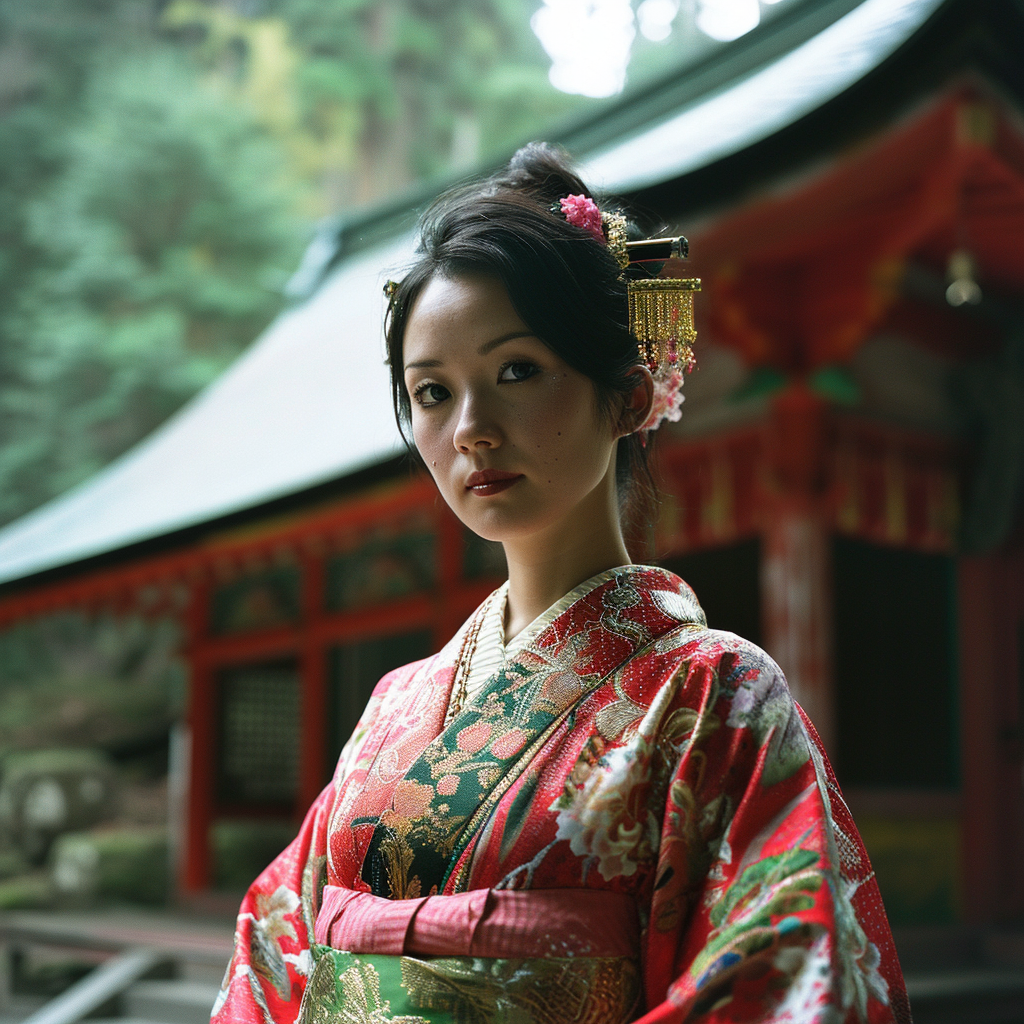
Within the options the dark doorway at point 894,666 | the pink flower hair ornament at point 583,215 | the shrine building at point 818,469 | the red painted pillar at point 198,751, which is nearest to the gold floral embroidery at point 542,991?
the pink flower hair ornament at point 583,215

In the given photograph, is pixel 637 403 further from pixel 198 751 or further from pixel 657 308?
pixel 198 751

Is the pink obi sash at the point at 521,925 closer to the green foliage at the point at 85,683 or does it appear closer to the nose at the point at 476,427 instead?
the nose at the point at 476,427

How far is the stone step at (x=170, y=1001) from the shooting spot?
486 centimetres

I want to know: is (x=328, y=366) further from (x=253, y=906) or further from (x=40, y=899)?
(x=253, y=906)

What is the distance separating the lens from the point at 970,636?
16.7 ft

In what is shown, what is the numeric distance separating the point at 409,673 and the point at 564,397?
456 mm

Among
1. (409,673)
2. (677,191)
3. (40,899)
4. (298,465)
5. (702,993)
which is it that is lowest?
(40,899)

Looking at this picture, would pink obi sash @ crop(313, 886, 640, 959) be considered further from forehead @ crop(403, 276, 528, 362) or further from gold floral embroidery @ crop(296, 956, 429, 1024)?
forehead @ crop(403, 276, 528, 362)

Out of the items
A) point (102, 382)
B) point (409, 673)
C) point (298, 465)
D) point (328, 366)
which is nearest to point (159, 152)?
point (102, 382)

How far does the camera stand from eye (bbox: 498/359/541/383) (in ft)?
4.04

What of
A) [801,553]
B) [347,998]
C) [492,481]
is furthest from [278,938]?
[801,553]

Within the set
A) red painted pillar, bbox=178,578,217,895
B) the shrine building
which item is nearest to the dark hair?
the shrine building

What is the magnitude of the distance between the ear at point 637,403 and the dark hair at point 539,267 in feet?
0.04

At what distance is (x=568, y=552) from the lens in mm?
1363
